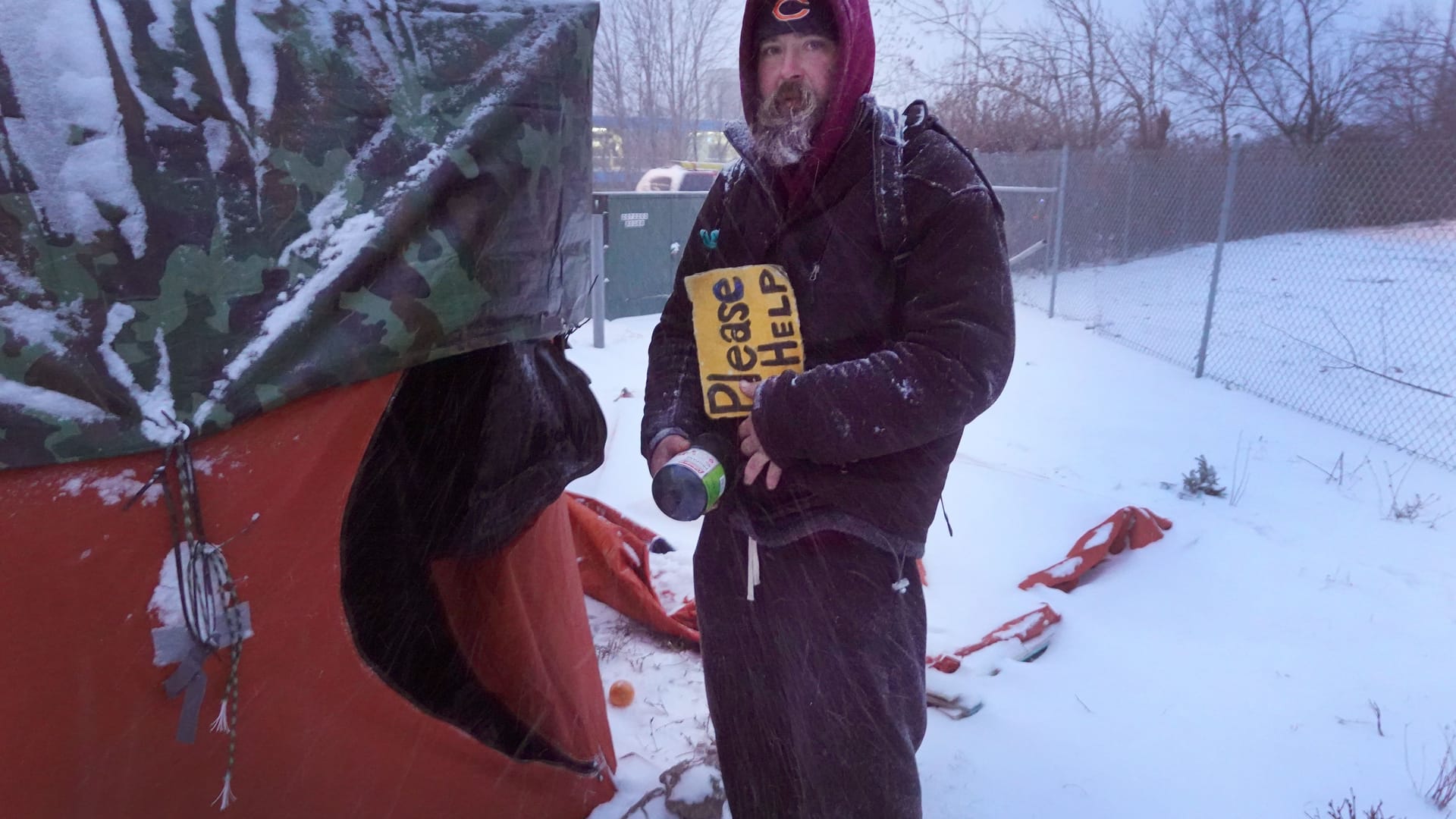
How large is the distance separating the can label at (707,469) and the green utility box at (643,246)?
25.0 ft

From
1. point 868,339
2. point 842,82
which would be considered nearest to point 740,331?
point 868,339

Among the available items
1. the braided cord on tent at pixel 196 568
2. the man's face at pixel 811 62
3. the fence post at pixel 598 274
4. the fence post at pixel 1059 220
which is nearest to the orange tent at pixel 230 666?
the braided cord on tent at pixel 196 568

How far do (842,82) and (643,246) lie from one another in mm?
7974

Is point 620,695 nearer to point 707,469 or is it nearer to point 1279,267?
point 707,469

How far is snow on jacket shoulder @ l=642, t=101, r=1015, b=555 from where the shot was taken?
4.86ft

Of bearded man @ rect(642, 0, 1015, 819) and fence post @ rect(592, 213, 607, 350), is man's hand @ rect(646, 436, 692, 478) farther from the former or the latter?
fence post @ rect(592, 213, 607, 350)

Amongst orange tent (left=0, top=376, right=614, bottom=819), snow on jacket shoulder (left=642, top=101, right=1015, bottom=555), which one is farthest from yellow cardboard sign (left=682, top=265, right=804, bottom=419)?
orange tent (left=0, top=376, right=614, bottom=819)

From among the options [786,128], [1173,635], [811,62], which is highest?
[811,62]

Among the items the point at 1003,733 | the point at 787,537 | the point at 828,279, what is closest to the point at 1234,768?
the point at 1003,733

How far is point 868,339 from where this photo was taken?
5.39ft

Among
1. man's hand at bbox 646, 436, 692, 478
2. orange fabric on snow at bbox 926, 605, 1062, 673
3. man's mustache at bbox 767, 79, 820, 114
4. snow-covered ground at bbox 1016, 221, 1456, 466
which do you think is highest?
man's mustache at bbox 767, 79, 820, 114

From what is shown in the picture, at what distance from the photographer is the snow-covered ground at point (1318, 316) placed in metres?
6.32

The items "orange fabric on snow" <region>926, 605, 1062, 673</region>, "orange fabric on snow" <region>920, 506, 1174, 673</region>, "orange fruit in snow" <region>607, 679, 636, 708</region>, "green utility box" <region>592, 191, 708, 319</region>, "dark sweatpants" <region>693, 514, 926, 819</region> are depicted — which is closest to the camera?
"dark sweatpants" <region>693, 514, 926, 819</region>

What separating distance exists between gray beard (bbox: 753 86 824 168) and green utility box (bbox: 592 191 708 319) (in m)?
7.42
